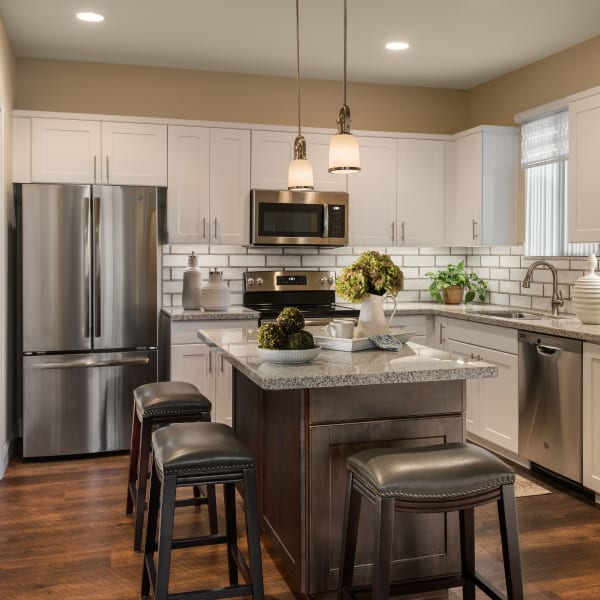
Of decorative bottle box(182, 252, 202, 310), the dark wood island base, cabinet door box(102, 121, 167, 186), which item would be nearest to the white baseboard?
decorative bottle box(182, 252, 202, 310)

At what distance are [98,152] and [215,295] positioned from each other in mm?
1259

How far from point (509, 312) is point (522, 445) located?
1111 millimetres

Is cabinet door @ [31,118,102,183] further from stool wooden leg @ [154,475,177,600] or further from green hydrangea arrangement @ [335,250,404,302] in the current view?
stool wooden leg @ [154,475,177,600]

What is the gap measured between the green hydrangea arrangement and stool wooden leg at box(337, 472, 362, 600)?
0.90 meters

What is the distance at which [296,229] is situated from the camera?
5.21 meters

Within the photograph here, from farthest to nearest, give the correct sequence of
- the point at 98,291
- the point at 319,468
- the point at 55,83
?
the point at 55,83
the point at 98,291
the point at 319,468

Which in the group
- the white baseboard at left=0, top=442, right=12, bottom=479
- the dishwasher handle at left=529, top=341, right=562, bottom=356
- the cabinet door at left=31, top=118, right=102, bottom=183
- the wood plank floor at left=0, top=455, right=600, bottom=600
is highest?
the cabinet door at left=31, top=118, right=102, bottom=183

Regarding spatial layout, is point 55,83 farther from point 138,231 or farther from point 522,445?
point 522,445

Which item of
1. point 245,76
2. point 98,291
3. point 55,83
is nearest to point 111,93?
point 55,83

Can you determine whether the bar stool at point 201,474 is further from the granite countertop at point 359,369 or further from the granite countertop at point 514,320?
the granite countertop at point 514,320

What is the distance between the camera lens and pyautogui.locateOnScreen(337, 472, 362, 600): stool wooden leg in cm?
228

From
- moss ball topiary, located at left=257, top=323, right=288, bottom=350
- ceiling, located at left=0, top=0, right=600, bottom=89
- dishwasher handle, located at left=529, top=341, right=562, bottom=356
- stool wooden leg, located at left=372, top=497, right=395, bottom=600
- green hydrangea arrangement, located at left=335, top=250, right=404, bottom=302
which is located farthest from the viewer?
ceiling, located at left=0, top=0, right=600, bottom=89

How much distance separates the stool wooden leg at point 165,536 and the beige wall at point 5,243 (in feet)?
7.53

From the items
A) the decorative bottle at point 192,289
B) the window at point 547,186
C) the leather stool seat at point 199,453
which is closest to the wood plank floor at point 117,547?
the leather stool seat at point 199,453
